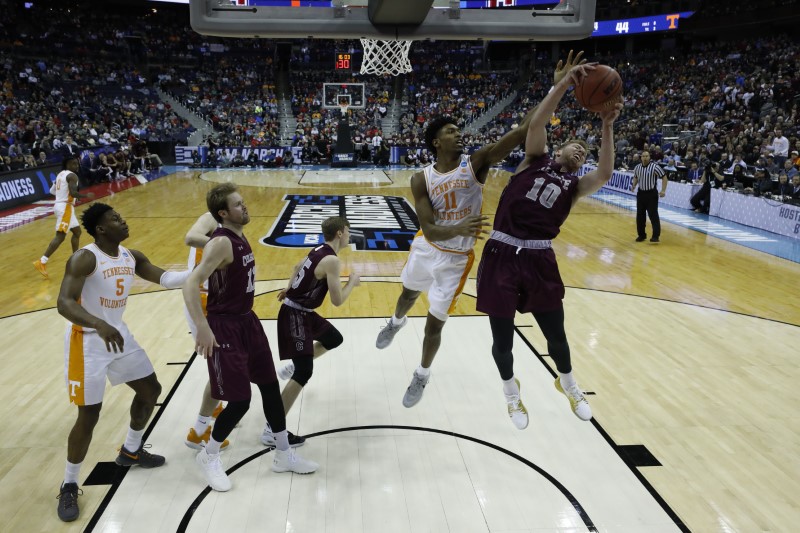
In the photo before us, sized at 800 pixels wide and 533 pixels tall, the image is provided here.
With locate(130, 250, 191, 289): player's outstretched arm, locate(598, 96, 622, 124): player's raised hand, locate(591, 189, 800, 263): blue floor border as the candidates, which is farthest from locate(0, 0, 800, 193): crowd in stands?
locate(130, 250, 191, 289): player's outstretched arm

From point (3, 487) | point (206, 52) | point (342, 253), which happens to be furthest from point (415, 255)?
point (206, 52)

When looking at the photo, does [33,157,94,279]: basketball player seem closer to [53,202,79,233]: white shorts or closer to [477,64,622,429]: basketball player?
[53,202,79,233]: white shorts

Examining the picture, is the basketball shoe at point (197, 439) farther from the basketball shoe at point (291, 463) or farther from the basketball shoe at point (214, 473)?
the basketball shoe at point (291, 463)

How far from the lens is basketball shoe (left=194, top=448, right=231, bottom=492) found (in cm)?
368

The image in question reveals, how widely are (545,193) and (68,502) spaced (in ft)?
11.0

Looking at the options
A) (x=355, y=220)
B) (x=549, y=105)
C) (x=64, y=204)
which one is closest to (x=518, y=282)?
(x=549, y=105)

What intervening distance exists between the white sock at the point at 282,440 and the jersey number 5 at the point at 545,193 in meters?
2.15

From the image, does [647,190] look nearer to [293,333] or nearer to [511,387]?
[511,387]

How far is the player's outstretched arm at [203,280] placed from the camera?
10.4 ft

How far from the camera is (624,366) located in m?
5.68

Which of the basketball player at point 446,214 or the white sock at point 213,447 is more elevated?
the basketball player at point 446,214

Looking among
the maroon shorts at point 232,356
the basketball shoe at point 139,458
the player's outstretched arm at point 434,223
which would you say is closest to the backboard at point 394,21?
the player's outstretched arm at point 434,223

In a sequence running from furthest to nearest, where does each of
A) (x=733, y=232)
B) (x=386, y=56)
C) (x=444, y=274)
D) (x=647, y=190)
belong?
1. (x=733, y=232)
2. (x=647, y=190)
3. (x=386, y=56)
4. (x=444, y=274)

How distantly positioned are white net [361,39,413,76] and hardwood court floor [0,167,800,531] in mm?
2866
